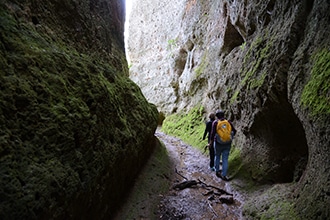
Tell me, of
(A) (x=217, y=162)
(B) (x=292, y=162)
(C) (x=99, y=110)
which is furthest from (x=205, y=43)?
(C) (x=99, y=110)

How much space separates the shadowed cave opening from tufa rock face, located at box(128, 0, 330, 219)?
0.02 m

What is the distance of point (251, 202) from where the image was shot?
4.96 m

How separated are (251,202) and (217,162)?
1.91 m

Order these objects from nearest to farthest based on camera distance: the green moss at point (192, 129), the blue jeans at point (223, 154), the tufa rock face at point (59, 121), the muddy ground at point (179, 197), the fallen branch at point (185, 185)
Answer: the tufa rock face at point (59, 121) → the muddy ground at point (179, 197) → the fallen branch at point (185, 185) → the blue jeans at point (223, 154) → the green moss at point (192, 129)

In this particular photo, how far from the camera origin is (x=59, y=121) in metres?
3.30

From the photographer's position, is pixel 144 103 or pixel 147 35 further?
pixel 147 35

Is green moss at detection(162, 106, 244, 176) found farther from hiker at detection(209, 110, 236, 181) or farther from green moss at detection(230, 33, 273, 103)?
green moss at detection(230, 33, 273, 103)

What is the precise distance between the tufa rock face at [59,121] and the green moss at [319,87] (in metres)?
3.46

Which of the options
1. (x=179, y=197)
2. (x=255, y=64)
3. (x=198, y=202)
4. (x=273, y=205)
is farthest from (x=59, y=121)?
(x=255, y=64)

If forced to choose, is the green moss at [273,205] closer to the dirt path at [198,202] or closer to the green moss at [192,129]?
the dirt path at [198,202]

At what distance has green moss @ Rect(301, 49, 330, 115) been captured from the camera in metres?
3.74

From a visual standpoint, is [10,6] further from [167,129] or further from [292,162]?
[167,129]

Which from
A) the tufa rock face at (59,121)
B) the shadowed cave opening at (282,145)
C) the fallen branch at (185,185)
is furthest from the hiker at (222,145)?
the tufa rock face at (59,121)

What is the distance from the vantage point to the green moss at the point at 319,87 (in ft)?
12.3
